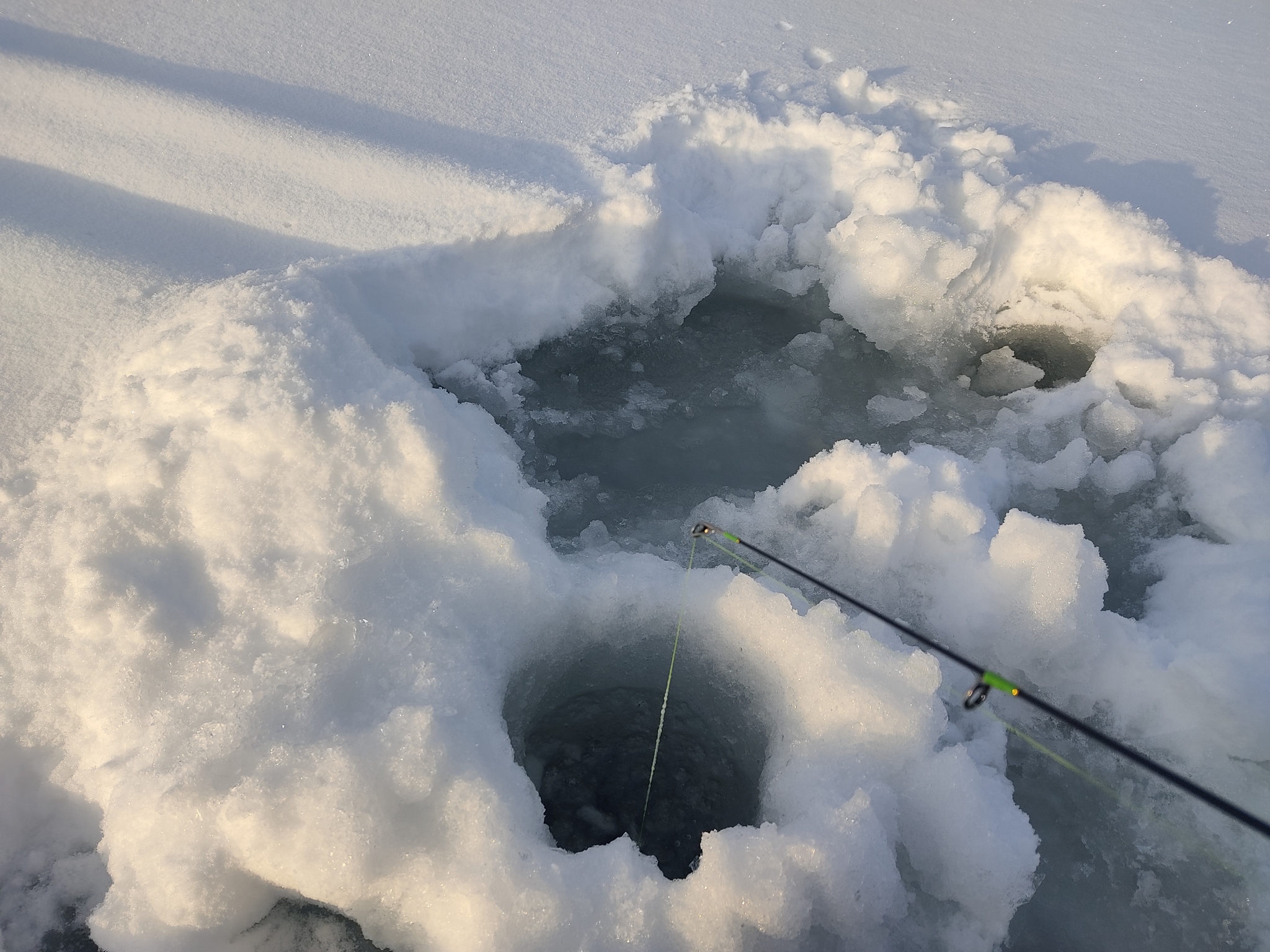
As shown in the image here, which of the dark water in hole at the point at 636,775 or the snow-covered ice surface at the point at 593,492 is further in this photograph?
the dark water in hole at the point at 636,775

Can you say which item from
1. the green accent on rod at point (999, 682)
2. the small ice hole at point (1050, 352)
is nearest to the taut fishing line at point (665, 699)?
the green accent on rod at point (999, 682)

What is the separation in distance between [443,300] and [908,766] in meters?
2.98

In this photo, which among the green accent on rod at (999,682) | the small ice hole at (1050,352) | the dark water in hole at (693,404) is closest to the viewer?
the green accent on rod at (999,682)

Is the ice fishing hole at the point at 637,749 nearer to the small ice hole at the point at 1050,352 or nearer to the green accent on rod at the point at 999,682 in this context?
the green accent on rod at the point at 999,682

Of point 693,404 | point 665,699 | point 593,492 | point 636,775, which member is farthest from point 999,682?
point 693,404

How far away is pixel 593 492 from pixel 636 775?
1313 millimetres

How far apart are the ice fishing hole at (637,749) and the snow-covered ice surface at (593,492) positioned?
2cm

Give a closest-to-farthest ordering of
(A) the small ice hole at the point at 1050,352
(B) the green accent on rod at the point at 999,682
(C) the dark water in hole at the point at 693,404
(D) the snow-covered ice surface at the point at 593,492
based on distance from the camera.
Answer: (B) the green accent on rod at the point at 999,682 → (D) the snow-covered ice surface at the point at 593,492 → (C) the dark water in hole at the point at 693,404 → (A) the small ice hole at the point at 1050,352

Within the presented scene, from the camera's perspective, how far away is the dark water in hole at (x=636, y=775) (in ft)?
9.31

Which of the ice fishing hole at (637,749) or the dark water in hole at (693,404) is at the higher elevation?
the dark water in hole at (693,404)

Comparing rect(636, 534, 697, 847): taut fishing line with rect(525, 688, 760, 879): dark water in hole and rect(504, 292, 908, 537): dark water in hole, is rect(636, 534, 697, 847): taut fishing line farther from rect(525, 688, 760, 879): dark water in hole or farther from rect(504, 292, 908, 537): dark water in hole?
rect(504, 292, 908, 537): dark water in hole

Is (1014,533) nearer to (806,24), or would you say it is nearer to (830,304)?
(830,304)

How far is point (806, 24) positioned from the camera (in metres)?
6.23

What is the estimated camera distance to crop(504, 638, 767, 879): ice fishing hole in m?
2.85
